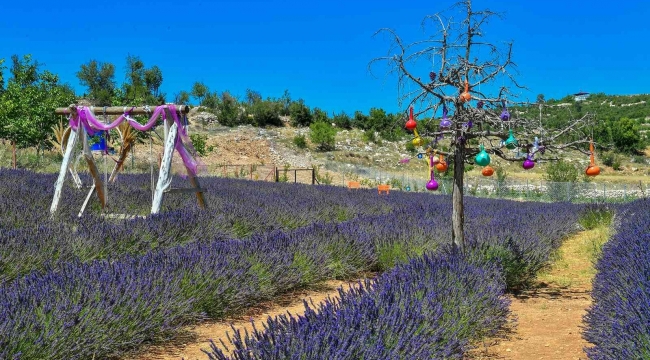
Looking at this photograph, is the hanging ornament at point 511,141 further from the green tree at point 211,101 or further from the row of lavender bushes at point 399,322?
the green tree at point 211,101

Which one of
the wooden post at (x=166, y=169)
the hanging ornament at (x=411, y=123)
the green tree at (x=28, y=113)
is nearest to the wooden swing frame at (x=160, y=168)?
the wooden post at (x=166, y=169)

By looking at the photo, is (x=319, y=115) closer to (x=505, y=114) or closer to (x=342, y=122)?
(x=342, y=122)

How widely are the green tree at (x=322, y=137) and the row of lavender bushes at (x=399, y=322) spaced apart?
135ft

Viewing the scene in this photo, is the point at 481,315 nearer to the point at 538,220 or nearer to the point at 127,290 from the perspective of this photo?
the point at 127,290

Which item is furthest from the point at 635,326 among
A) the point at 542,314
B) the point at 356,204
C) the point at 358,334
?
the point at 356,204

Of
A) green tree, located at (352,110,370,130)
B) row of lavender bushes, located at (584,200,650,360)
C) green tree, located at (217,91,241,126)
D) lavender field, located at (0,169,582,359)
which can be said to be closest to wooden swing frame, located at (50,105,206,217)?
lavender field, located at (0,169,582,359)

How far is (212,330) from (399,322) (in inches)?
74.5

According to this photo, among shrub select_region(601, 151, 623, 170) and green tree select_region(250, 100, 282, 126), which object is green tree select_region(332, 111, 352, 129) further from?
shrub select_region(601, 151, 623, 170)

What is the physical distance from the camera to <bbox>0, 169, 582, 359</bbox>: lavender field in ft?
9.33

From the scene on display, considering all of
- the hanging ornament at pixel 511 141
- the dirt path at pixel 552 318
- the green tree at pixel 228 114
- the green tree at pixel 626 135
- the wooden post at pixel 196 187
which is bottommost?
the dirt path at pixel 552 318

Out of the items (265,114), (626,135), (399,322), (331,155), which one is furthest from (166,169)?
(626,135)

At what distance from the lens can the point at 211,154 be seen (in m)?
39.0

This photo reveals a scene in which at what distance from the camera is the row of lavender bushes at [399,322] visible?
2396mm

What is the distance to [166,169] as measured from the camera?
7.50 metres
